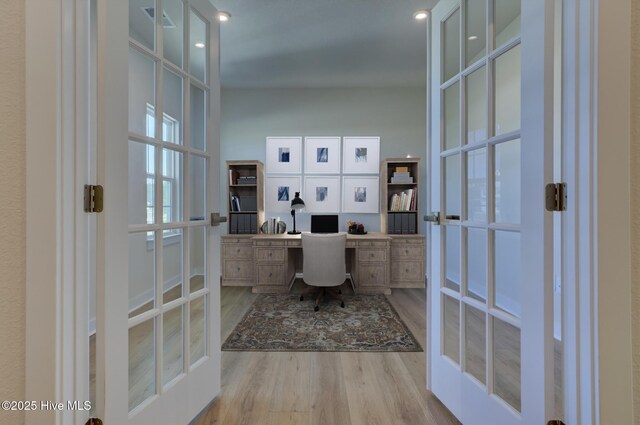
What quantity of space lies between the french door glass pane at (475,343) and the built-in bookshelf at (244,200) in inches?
123

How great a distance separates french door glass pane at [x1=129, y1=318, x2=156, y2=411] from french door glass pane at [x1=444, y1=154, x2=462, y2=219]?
5.00 feet

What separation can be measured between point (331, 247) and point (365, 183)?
166cm

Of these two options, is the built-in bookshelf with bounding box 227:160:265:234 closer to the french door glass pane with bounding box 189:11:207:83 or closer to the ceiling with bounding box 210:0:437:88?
the ceiling with bounding box 210:0:437:88

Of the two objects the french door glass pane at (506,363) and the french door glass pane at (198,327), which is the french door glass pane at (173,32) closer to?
the french door glass pane at (198,327)

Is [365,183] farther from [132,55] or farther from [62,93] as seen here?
[62,93]

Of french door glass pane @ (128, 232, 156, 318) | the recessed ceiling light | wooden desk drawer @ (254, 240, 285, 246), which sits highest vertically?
the recessed ceiling light

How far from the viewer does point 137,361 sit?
125 centimetres

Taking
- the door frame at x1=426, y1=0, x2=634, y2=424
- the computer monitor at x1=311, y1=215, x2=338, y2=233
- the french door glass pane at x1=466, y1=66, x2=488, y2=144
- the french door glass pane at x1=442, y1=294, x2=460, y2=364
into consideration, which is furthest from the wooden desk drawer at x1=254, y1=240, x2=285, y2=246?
the door frame at x1=426, y1=0, x2=634, y2=424

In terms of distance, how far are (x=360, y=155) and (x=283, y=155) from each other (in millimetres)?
1187

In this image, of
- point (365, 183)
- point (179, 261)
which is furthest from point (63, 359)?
point (365, 183)

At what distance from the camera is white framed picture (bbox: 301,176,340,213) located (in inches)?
171

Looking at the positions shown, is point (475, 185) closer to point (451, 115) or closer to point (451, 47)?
point (451, 115)

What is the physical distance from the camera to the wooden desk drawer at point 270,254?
369 centimetres

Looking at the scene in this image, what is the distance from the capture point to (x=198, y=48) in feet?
4.93
